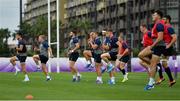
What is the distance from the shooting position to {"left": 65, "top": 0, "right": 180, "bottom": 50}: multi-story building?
87.8 m

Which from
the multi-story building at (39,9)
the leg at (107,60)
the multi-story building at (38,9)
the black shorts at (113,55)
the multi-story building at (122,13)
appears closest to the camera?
the leg at (107,60)

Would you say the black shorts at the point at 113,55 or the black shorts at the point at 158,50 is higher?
the black shorts at the point at 158,50

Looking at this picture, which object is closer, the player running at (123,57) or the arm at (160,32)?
the arm at (160,32)

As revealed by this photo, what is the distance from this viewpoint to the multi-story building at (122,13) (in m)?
87.8

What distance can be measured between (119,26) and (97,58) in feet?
270

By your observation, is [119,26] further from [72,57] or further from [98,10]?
[72,57]

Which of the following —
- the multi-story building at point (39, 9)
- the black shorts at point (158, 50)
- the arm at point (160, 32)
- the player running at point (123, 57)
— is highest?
the multi-story building at point (39, 9)

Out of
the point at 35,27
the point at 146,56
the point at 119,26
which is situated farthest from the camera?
the point at 35,27

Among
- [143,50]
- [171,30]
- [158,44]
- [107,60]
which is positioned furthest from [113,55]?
[158,44]

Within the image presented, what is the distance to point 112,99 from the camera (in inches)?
525

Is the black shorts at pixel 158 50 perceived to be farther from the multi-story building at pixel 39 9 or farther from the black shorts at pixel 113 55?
the multi-story building at pixel 39 9

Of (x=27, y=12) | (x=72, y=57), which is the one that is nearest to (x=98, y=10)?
(x=27, y=12)

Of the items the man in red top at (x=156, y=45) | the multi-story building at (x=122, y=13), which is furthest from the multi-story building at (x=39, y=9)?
the man in red top at (x=156, y=45)

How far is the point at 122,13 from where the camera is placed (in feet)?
335
